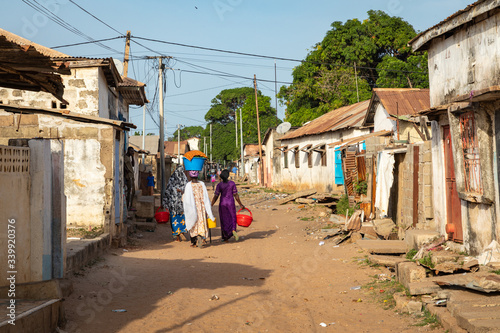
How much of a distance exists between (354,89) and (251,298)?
103 ft

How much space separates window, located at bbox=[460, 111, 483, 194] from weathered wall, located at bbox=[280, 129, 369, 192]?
1267 centimetres

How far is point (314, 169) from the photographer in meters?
26.4

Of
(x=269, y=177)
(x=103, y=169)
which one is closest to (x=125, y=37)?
(x=103, y=169)

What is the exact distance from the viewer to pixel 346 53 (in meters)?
36.6

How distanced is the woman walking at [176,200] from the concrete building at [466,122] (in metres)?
5.72

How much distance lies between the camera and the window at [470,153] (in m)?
7.40

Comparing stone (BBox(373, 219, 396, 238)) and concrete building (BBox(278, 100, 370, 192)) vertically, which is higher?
concrete building (BBox(278, 100, 370, 192))

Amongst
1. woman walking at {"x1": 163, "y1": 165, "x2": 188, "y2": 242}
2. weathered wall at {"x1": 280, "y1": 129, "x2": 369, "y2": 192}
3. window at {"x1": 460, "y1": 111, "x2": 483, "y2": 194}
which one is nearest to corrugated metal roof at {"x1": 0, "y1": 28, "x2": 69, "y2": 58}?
woman walking at {"x1": 163, "y1": 165, "x2": 188, "y2": 242}

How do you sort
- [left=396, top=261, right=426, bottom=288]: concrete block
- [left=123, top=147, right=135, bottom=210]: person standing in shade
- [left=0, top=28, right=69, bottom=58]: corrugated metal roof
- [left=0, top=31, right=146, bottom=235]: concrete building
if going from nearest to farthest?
[left=396, top=261, right=426, bottom=288]: concrete block < [left=0, top=31, right=146, bottom=235]: concrete building < [left=0, top=28, right=69, bottom=58]: corrugated metal roof < [left=123, top=147, right=135, bottom=210]: person standing in shade

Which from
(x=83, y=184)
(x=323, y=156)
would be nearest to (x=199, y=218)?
(x=83, y=184)

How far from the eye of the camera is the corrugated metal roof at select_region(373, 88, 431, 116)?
52.4 ft

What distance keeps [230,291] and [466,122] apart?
4.31 m

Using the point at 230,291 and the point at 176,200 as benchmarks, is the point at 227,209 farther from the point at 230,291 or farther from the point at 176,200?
the point at 230,291

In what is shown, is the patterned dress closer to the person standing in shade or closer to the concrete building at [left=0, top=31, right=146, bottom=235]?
the concrete building at [left=0, top=31, right=146, bottom=235]
